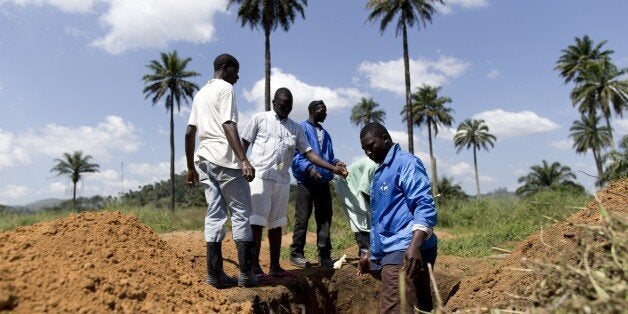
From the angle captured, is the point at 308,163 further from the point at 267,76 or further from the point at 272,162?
the point at 267,76

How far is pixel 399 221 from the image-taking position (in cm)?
303

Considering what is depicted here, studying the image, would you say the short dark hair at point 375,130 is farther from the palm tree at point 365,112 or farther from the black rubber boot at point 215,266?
the palm tree at point 365,112

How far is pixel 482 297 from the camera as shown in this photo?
383 centimetres

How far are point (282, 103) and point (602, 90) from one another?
3187cm

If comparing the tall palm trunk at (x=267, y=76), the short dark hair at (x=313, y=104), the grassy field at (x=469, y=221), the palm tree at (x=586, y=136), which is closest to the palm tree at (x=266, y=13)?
the tall palm trunk at (x=267, y=76)

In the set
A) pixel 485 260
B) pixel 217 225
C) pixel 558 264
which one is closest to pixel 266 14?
pixel 485 260

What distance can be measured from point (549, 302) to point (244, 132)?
9.66 ft

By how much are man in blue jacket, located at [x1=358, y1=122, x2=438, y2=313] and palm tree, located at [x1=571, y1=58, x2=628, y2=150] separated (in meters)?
30.8

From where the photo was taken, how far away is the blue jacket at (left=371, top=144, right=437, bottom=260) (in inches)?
114

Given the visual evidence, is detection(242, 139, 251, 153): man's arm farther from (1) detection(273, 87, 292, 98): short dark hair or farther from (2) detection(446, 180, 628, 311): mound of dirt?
(2) detection(446, 180, 628, 311): mound of dirt

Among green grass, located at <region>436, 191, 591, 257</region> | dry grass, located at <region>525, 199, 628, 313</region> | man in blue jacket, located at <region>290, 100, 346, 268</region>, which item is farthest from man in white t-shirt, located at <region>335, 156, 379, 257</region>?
green grass, located at <region>436, 191, 591, 257</region>

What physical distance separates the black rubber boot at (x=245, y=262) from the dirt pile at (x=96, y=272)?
1.41 feet

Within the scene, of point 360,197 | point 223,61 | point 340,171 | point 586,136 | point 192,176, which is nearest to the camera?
point 223,61

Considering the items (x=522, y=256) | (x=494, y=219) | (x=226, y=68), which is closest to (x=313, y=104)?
(x=226, y=68)
